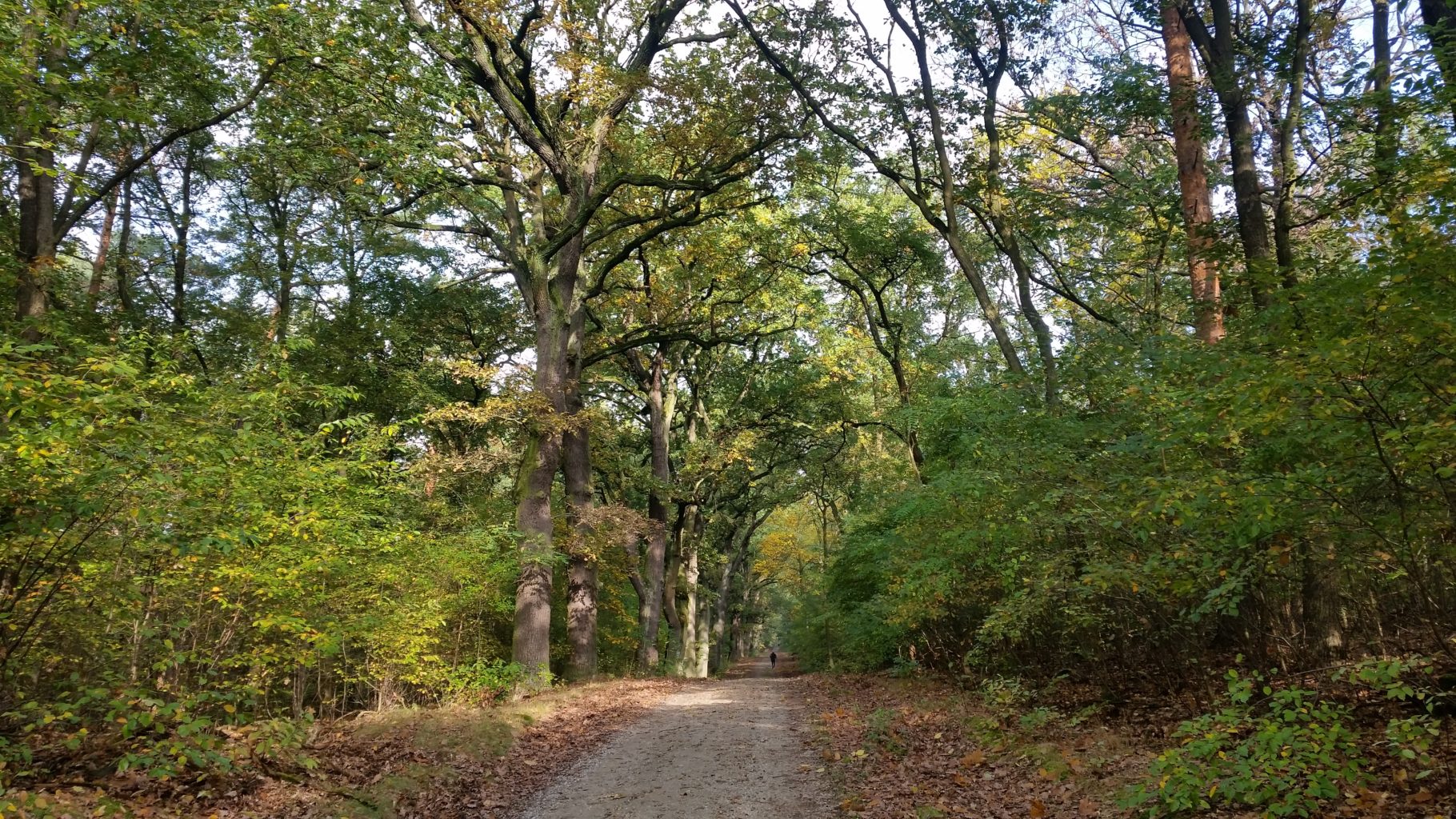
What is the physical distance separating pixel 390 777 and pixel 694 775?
302 centimetres

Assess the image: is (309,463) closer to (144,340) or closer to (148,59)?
(144,340)

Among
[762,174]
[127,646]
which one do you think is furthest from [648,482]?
[127,646]

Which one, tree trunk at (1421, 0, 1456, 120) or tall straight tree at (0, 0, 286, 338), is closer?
tree trunk at (1421, 0, 1456, 120)

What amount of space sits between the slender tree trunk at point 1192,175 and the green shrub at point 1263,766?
17.4ft

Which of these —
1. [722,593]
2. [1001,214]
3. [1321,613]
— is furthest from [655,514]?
[1321,613]

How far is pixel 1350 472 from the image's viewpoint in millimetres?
4449

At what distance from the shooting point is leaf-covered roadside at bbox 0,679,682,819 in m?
4.96

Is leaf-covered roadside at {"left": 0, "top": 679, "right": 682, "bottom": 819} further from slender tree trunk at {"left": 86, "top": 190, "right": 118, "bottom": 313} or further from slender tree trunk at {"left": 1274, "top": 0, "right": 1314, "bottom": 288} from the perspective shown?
slender tree trunk at {"left": 86, "top": 190, "right": 118, "bottom": 313}

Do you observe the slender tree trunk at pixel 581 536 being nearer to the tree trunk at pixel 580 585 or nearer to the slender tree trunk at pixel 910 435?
the tree trunk at pixel 580 585

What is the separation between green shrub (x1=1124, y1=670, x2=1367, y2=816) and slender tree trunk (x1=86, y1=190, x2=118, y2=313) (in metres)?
20.3

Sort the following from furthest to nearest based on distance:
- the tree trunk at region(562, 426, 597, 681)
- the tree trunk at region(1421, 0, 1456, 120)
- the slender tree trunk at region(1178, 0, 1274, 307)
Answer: the tree trunk at region(562, 426, 597, 681) < the slender tree trunk at region(1178, 0, 1274, 307) < the tree trunk at region(1421, 0, 1456, 120)

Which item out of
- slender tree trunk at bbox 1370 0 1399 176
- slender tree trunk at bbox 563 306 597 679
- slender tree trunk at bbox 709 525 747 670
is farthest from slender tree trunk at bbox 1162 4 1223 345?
slender tree trunk at bbox 709 525 747 670

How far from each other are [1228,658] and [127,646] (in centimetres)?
1040

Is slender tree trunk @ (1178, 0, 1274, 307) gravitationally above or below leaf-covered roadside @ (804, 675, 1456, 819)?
above
